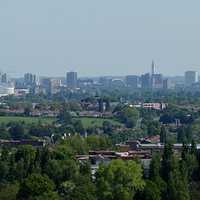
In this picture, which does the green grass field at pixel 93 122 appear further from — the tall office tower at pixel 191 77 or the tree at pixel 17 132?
the tall office tower at pixel 191 77

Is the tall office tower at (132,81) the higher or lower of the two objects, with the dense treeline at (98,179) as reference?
lower

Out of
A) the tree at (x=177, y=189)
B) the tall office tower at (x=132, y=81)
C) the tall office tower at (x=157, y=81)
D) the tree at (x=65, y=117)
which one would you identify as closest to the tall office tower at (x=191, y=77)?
the tall office tower at (x=132, y=81)

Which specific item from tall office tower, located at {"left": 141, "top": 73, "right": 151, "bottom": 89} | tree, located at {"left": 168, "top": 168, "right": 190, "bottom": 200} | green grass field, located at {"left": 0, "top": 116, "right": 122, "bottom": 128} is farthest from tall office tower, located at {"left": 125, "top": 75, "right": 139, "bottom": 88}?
tree, located at {"left": 168, "top": 168, "right": 190, "bottom": 200}

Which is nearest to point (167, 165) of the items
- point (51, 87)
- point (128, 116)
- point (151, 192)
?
point (151, 192)

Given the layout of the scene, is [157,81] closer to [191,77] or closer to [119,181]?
[191,77]

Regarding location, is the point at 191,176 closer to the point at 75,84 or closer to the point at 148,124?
the point at 148,124

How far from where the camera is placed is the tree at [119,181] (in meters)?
23.2

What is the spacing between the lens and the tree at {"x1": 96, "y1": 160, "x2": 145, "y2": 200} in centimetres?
2322

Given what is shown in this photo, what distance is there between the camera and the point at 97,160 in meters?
35.0

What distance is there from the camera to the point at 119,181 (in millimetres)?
24891

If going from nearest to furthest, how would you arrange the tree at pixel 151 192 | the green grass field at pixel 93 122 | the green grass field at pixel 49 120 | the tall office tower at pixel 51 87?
the tree at pixel 151 192 → the green grass field at pixel 93 122 → the green grass field at pixel 49 120 → the tall office tower at pixel 51 87

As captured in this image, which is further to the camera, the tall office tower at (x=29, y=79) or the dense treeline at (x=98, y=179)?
the tall office tower at (x=29, y=79)

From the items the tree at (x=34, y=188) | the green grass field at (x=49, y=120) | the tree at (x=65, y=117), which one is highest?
the tree at (x=34, y=188)

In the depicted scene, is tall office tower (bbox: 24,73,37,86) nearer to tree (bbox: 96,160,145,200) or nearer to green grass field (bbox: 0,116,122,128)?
green grass field (bbox: 0,116,122,128)
